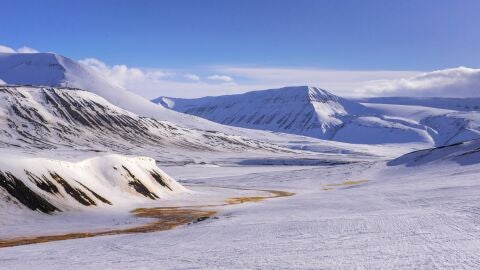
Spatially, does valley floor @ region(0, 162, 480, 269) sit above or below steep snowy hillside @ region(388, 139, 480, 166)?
above

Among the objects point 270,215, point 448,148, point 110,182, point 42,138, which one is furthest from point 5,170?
point 42,138

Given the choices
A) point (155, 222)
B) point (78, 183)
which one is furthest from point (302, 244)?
point (78, 183)

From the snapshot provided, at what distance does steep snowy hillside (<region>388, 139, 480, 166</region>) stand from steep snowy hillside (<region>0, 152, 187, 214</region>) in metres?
52.0

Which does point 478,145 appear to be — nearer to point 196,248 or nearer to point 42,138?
point 196,248

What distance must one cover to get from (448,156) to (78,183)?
7365 centimetres

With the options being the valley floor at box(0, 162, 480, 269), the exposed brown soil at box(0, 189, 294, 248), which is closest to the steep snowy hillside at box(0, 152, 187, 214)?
the valley floor at box(0, 162, 480, 269)

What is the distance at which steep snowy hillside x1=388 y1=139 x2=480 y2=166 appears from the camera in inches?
3631

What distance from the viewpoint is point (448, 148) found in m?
108

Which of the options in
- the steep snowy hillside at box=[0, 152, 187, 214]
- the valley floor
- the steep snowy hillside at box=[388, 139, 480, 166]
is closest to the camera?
the valley floor

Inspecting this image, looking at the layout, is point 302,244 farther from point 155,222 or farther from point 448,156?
point 448,156

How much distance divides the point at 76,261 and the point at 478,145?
10071 cm

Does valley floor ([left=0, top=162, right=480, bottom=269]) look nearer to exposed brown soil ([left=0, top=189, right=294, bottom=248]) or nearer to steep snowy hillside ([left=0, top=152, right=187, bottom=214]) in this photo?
exposed brown soil ([left=0, top=189, right=294, bottom=248])

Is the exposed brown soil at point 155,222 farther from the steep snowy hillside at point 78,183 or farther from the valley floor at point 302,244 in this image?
the steep snowy hillside at point 78,183

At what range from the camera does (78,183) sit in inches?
2088
